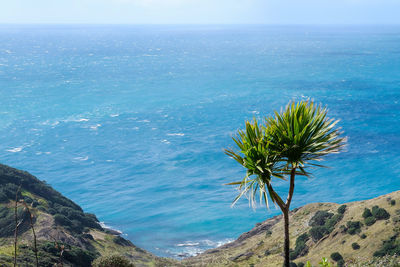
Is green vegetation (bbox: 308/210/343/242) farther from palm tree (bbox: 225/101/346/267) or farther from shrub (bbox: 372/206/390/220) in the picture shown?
palm tree (bbox: 225/101/346/267)

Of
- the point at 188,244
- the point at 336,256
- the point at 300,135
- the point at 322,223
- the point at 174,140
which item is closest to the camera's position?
the point at 300,135

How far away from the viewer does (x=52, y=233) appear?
33.8m

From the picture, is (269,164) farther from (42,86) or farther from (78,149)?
(42,86)

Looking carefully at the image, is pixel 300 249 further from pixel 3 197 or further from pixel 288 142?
pixel 3 197

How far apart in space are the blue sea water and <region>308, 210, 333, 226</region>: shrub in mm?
17547

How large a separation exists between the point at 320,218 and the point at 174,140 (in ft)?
172

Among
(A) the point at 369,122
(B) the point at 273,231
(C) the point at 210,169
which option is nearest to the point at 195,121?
Result: (C) the point at 210,169

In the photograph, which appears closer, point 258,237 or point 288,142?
point 288,142

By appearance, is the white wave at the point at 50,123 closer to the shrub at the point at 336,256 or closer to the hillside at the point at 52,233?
the hillside at the point at 52,233

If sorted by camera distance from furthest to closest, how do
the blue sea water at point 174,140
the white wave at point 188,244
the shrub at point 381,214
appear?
the blue sea water at point 174,140, the white wave at point 188,244, the shrub at point 381,214

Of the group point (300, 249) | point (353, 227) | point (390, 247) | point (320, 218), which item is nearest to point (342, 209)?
point (320, 218)

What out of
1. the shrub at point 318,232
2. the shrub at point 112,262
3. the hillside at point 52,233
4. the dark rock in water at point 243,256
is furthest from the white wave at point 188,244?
the shrub at point 112,262

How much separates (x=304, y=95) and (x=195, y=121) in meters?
34.2

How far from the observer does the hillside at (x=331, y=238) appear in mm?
29297
